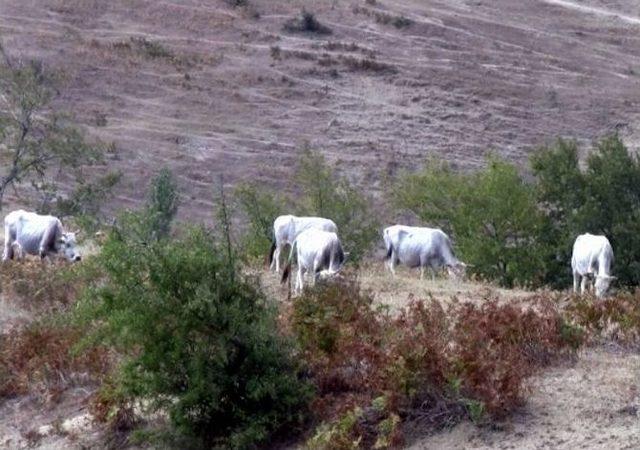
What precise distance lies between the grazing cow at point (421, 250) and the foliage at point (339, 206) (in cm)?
1057

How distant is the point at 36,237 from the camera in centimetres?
3011

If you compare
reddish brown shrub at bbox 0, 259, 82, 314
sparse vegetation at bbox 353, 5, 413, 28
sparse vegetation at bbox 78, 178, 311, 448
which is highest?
sparse vegetation at bbox 78, 178, 311, 448

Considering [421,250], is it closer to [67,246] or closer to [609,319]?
[67,246]

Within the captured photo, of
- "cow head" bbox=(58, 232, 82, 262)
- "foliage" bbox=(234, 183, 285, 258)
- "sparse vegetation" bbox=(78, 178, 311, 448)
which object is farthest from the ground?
"foliage" bbox=(234, 183, 285, 258)

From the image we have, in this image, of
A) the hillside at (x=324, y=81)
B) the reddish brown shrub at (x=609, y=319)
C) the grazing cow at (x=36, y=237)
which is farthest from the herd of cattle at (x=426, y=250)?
the hillside at (x=324, y=81)

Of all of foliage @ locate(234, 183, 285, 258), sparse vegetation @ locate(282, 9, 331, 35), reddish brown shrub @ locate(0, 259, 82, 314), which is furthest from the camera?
sparse vegetation @ locate(282, 9, 331, 35)

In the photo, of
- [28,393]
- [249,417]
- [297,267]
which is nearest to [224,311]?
[249,417]

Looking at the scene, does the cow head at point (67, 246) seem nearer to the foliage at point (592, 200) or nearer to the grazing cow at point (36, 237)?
the grazing cow at point (36, 237)

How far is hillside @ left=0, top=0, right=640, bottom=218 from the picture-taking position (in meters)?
60.6

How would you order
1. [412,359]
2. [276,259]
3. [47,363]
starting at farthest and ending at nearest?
[276,259], [47,363], [412,359]

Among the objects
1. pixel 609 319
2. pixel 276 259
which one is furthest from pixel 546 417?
pixel 276 259

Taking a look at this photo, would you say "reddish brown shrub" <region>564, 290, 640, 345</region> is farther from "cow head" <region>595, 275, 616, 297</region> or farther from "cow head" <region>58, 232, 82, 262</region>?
"cow head" <region>58, 232, 82, 262</region>

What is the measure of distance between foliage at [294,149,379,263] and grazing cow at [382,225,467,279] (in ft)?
34.7

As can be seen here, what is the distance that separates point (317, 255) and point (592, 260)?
8.67 meters
